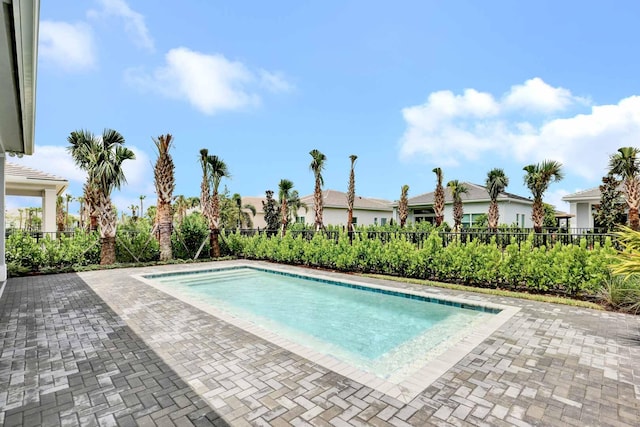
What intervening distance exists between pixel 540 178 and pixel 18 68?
1849cm

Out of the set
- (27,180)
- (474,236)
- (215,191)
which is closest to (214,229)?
(215,191)

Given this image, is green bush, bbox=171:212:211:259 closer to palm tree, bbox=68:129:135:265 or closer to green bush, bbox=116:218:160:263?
green bush, bbox=116:218:160:263

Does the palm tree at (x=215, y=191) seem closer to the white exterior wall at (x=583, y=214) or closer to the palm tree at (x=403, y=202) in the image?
the palm tree at (x=403, y=202)

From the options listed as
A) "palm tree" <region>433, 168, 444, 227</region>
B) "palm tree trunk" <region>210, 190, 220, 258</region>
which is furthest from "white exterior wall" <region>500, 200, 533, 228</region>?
"palm tree trunk" <region>210, 190, 220, 258</region>

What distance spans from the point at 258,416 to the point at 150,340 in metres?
2.62

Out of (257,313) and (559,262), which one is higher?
(559,262)

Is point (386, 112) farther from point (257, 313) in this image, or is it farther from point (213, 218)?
point (257, 313)

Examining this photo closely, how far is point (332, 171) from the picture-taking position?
19312 mm

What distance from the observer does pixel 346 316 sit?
6.95 meters

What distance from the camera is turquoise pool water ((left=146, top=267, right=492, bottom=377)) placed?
490 centimetres

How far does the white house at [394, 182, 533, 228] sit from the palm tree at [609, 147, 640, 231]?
8.46m

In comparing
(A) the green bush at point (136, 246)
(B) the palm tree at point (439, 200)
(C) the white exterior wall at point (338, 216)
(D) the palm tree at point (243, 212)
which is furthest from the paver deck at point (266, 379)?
(D) the palm tree at point (243, 212)

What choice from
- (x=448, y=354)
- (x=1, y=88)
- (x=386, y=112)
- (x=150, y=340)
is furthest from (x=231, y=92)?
(x=448, y=354)

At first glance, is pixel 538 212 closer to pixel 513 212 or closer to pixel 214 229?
pixel 513 212
